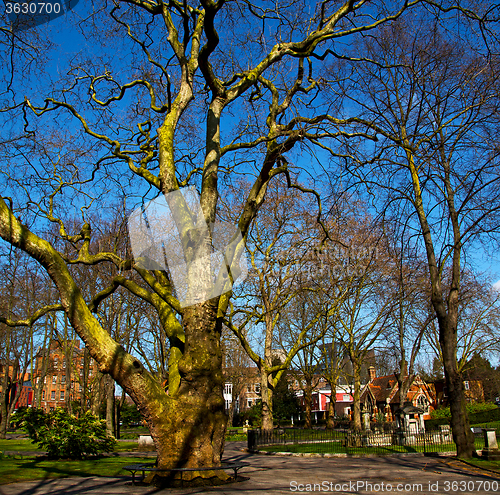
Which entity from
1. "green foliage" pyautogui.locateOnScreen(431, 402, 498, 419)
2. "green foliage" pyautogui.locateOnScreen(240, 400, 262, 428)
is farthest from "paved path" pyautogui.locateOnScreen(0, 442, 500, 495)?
"green foliage" pyautogui.locateOnScreen(240, 400, 262, 428)

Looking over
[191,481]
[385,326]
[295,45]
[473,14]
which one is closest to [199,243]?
[191,481]

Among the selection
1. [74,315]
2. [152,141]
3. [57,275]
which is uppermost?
[152,141]

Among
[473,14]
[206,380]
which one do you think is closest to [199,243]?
[206,380]

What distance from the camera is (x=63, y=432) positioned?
1108 cm

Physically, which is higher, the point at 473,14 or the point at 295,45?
the point at 295,45

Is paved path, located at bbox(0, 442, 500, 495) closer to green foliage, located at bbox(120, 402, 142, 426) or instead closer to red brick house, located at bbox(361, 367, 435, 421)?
red brick house, located at bbox(361, 367, 435, 421)

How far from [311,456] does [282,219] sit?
987cm

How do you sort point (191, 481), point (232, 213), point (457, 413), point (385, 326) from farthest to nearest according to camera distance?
point (385, 326) < point (232, 213) < point (457, 413) < point (191, 481)

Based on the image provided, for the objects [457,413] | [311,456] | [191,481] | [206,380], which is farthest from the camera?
[311,456]

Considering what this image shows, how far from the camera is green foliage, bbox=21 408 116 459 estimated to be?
1111cm

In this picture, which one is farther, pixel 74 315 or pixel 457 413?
pixel 457 413

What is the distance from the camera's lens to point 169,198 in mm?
8062

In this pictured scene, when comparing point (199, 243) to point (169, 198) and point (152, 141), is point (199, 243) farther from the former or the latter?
point (152, 141)

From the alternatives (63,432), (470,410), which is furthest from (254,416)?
(63,432)
